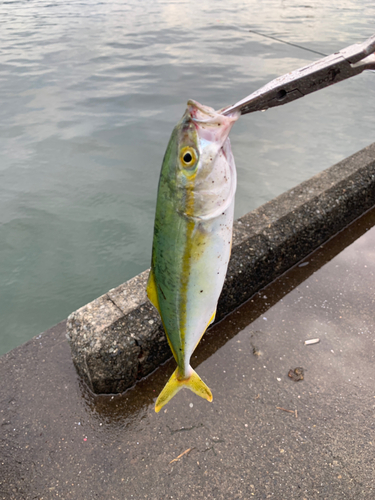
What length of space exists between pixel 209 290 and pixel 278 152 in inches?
Result: 260

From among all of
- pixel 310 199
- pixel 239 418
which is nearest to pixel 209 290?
pixel 239 418

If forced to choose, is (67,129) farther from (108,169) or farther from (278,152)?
(278,152)

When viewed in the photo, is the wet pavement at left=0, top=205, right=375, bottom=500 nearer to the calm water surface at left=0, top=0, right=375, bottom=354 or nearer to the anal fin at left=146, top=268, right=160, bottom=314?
the anal fin at left=146, top=268, right=160, bottom=314

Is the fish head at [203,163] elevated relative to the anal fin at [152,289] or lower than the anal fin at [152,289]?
elevated

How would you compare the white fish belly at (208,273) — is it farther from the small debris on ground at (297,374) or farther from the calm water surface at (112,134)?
the calm water surface at (112,134)

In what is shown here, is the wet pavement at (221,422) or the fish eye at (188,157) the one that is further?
the wet pavement at (221,422)

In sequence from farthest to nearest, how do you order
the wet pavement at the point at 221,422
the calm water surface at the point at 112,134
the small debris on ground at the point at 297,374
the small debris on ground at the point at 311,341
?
the calm water surface at the point at 112,134
the small debris on ground at the point at 311,341
the small debris on ground at the point at 297,374
the wet pavement at the point at 221,422

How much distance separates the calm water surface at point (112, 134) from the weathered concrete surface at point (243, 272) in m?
2.01

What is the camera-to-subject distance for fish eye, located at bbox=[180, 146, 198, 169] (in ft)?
4.70

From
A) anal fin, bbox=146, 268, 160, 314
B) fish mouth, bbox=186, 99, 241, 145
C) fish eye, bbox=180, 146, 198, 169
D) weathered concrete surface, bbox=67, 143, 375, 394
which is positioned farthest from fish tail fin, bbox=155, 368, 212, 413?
fish mouth, bbox=186, 99, 241, 145

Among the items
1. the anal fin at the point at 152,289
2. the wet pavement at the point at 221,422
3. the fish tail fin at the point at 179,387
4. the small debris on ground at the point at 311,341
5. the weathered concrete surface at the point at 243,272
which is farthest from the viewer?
the small debris on ground at the point at 311,341

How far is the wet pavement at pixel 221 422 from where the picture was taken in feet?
7.21

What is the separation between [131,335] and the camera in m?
2.58

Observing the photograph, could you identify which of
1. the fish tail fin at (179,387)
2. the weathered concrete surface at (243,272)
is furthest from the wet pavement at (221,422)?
the fish tail fin at (179,387)
